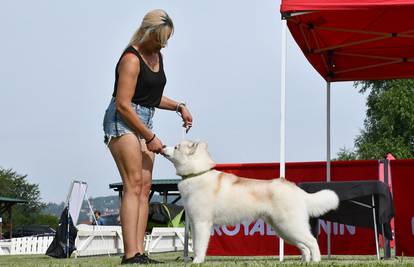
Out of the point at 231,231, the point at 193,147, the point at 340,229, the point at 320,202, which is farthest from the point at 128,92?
the point at 340,229

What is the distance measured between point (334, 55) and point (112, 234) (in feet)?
20.7

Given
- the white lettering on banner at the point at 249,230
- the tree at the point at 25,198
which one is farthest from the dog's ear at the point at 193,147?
the tree at the point at 25,198

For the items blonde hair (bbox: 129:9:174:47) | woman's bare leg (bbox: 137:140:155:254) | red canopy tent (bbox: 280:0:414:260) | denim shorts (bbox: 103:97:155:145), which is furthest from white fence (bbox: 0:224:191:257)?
blonde hair (bbox: 129:9:174:47)

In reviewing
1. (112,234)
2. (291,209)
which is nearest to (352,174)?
(291,209)

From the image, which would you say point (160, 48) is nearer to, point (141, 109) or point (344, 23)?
point (141, 109)

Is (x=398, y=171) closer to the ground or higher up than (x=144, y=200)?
higher up

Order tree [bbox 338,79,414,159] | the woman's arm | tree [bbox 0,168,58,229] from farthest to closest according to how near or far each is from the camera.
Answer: tree [bbox 0,168,58,229] < tree [bbox 338,79,414,159] < the woman's arm

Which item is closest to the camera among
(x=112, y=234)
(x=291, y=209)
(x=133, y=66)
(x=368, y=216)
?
(x=133, y=66)

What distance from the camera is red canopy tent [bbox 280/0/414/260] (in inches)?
277

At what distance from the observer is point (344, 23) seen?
9.03m

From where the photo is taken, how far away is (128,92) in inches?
218

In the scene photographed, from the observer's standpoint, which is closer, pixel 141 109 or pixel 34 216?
pixel 141 109

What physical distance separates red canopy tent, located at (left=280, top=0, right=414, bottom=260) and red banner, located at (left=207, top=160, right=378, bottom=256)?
0.27 meters

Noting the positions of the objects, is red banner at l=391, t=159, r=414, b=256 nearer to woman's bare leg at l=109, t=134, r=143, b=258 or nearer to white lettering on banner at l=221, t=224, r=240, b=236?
white lettering on banner at l=221, t=224, r=240, b=236
